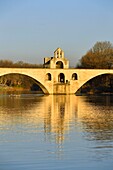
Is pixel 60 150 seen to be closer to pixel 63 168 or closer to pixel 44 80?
pixel 63 168

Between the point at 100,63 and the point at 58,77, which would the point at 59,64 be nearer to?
the point at 58,77

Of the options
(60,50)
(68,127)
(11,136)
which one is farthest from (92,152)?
(60,50)

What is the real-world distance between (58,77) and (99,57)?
43.1ft

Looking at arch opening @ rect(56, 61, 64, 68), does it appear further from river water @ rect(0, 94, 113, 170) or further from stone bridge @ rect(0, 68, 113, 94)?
river water @ rect(0, 94, 113, 170)

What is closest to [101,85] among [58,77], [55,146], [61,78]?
[61,78]

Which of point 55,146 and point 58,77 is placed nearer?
point 55,146

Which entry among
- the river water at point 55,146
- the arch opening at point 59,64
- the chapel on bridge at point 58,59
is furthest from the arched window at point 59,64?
the river water at point 55,146

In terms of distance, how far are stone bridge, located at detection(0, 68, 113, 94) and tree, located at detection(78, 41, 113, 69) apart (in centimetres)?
833

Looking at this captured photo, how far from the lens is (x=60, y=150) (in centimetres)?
1193

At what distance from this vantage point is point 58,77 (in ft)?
209

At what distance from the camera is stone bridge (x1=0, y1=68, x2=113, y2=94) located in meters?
60.4

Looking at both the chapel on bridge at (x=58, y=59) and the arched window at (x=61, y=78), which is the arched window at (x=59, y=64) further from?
the arched window at (x=61, y=78)

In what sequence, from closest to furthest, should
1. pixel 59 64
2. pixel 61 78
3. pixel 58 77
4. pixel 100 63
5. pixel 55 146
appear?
pixel 55 146 → pixel 58 77 → pixel 61 78 → pixel 59 64 → pixel 100 63

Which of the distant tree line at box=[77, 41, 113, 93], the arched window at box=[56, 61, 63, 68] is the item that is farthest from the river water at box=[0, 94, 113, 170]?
the distant tree line at box=[77, 41, 113, 93]
